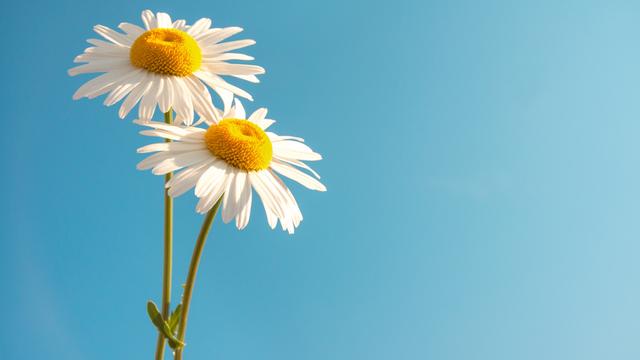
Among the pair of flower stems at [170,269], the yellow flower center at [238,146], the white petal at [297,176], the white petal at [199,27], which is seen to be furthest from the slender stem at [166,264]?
the white petal at [199,27]

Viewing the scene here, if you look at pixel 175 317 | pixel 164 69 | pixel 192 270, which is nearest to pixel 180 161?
pixel 192 270

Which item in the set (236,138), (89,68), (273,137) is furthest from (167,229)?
(89,68)

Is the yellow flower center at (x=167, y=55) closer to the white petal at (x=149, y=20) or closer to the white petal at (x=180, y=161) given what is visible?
the white petal at (x=149, y=20)

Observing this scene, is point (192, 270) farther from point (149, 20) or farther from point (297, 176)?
point (149, 20)

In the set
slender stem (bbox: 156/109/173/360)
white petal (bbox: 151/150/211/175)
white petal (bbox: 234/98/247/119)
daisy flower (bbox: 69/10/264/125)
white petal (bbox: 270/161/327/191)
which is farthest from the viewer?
white petal (bbox: 234/98/247/119)

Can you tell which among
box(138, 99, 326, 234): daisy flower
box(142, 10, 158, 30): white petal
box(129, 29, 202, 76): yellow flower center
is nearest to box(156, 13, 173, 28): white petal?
box(142, 10, 158, 30): white petal

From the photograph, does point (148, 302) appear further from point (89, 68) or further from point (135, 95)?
point (89, 68)

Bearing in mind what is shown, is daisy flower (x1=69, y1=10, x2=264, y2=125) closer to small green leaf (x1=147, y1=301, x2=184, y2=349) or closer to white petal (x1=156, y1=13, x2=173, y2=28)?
white petal (x1=156, y1=13, x2=173, y2=28)
